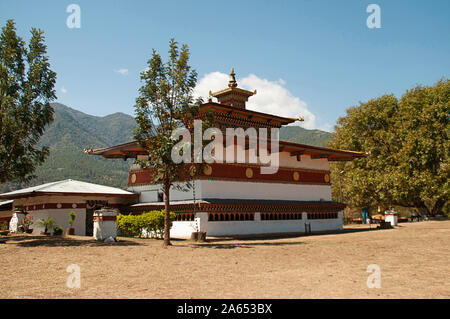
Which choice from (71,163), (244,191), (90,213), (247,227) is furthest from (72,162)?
(247,227)

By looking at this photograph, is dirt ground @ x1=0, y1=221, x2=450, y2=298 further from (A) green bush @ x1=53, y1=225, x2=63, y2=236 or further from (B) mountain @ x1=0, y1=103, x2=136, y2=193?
(B) mountain @ x1=0, y1=103, x2=136, y2=193

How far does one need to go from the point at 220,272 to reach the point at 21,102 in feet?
42.8

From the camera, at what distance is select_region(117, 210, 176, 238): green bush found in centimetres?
2172

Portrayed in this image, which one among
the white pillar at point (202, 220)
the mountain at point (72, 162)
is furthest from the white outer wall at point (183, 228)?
the mountain at point (72, 162)

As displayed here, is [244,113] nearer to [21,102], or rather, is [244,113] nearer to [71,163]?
[21,102]

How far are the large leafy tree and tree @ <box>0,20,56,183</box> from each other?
89.3ft

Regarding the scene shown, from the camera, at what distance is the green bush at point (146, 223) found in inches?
855

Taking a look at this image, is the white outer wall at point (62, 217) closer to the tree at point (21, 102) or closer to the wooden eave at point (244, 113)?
the tree at point (21, 102)

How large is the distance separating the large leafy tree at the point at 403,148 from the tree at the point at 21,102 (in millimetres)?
27224

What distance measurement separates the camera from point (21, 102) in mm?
17422

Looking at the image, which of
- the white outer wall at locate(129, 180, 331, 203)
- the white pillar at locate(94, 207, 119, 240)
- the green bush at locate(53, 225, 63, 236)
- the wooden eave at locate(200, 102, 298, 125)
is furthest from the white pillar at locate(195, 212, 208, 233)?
the green bush at locate(53, 225, 63, 236)

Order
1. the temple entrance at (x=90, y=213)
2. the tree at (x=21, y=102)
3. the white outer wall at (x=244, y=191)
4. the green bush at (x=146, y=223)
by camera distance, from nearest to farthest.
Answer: the tree at (x=21, y=102) → the green bush at (x=146, y=223) → the white outer wall at (x=244, y=191) → the temple entrance at (x=90, y=213)
